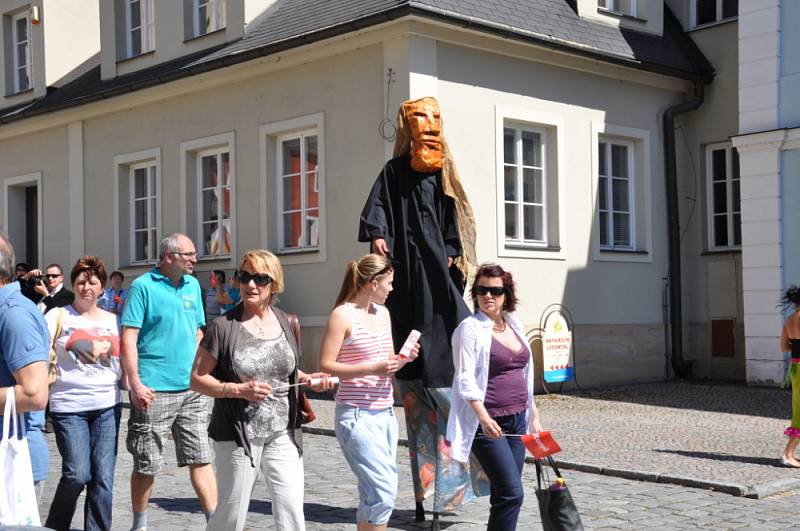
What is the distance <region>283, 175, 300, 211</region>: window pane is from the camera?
15961 millimetres

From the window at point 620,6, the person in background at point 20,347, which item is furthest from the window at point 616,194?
the person in background at point 20,347

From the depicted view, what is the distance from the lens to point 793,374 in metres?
9.46

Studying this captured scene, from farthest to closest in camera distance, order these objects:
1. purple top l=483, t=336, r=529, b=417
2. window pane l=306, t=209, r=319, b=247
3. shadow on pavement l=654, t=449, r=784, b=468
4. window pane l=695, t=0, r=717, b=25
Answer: window pane l=695, t=0, r=717, b=25, window pane l=306, t=209, r=319, b=247, shadow on pavement l=654, t=449, r=784, b=468, purple top l=483, t=336, r=529, b=417

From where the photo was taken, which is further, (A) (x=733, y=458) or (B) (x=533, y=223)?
(B) (x=533, y=223)

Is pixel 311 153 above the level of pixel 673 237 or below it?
above

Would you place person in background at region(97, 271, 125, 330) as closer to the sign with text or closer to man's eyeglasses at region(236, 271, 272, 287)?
the sign with text

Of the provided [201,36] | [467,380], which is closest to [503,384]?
[467,380]

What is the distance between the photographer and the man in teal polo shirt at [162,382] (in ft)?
21.8

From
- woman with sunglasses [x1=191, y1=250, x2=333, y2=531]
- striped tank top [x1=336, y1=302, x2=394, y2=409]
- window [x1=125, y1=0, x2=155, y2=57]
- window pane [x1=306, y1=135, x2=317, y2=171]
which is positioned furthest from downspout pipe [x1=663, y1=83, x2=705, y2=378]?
woman with sunglasses [x1=191, y1=250, x2=333, y2=531]

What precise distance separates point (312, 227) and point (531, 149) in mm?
3288

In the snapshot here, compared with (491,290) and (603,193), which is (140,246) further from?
(491,290)

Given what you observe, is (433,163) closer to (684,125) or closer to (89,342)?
(89,342)

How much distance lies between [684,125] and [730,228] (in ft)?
5.85

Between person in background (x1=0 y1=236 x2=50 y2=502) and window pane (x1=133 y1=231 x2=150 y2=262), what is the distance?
14.6 metres
